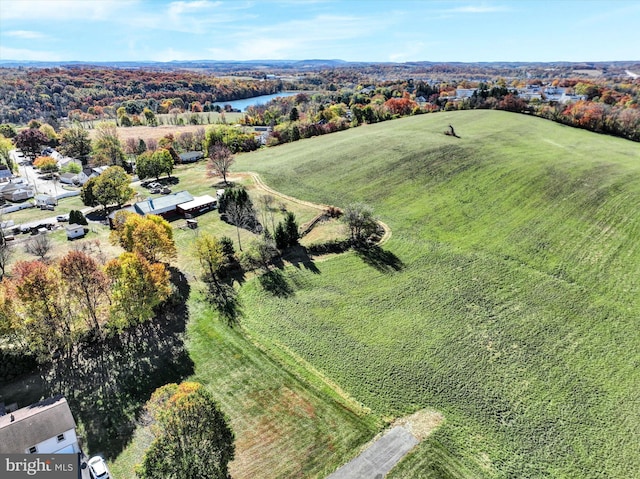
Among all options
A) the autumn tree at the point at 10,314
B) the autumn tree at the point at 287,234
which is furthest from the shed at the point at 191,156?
the autumn tree at the point at 10,314

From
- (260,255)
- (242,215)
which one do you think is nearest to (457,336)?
(260,255)

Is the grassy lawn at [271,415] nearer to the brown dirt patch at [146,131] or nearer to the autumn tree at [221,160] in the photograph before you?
the autumn tree at [221,160]

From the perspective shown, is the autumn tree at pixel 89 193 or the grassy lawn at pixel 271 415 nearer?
the grassy lawn at pixel 271 415

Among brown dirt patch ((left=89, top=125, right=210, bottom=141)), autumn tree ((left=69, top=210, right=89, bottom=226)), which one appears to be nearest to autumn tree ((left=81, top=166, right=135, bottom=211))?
autumn tree ((left=69, top=210, right=89, bottom=226))

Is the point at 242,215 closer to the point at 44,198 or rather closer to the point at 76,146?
the point at 44,198

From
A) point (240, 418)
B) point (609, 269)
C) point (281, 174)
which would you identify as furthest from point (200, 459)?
point (281, 174)

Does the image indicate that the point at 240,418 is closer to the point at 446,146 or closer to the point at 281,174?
the point at 281,174

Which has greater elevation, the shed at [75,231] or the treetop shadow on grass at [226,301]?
the shed at [75,231]
